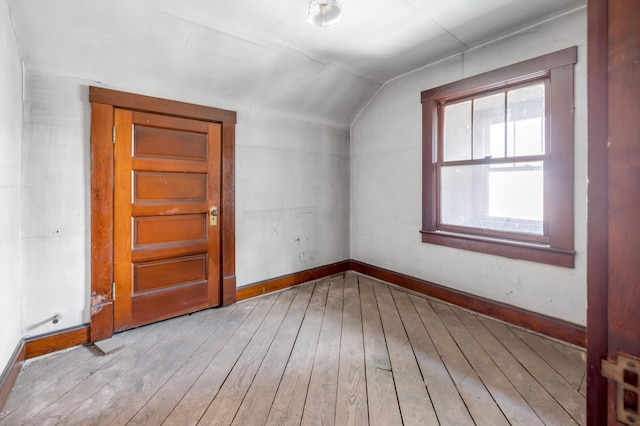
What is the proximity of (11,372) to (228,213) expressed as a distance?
1.81 m

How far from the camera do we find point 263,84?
296 cm

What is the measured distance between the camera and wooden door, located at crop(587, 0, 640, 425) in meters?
0.51

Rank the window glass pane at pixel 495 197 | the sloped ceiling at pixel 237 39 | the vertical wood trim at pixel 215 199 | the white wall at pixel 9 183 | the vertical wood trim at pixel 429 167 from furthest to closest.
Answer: the vertical wood trim at pixel 429 167, the vertical wood trim at pixel 215 199, the window glass pane at pixel 495 197, the sloped ceiling at pixel 237 39, the white wall at pixel 9 183

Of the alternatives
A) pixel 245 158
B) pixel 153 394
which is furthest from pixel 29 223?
pixel 245 158

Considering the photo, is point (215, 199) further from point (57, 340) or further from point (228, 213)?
point (57, 340)

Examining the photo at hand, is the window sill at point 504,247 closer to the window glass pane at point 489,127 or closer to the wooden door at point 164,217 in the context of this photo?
the window glass pane at point 489,127

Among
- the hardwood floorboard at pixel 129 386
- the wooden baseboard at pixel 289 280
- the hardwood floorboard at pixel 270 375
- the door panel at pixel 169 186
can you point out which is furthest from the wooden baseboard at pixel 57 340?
the hardwood floorboard at pixel 270 375

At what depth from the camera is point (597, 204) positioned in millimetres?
554

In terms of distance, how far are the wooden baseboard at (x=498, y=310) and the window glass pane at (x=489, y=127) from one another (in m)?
1.38

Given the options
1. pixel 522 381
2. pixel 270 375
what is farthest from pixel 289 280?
pixel 522 381

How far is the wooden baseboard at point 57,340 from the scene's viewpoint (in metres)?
2.02

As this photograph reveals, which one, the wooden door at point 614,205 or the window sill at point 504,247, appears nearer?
the wooden door at point 614,205

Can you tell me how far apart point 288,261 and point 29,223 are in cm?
229

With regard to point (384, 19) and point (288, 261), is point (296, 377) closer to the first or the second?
point (288, 261)
